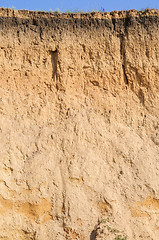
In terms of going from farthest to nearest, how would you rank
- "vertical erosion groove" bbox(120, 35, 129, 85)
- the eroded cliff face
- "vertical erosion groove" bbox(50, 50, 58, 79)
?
"vertical erosion groove" bbox(120, 35, 129, 85) → "vertical erosion groove" bbox(50, 50, 58, 79) → the eroded cliff face

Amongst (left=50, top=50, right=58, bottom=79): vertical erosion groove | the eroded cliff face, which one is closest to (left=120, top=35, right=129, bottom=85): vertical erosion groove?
the eroded cliff face

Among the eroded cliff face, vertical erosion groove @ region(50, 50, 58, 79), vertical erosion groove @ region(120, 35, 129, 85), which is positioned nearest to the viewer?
the eroded cliff face

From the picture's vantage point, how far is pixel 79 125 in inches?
310

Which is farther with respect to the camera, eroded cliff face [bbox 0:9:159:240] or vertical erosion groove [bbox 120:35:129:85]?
vertical erosion groove [bbox 120:35:129:85]

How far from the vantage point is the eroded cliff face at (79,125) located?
7.05m

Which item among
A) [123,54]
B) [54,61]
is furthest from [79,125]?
[123,54]

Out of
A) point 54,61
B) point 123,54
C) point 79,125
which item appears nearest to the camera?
point 79,125

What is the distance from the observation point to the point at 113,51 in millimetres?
8375

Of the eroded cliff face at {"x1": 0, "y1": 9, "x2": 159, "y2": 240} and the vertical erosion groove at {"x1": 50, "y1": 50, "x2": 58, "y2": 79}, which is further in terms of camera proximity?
the vertical erosion groove at {"x1": 50, "y1": 50, "x2": 58, "y2": 79}

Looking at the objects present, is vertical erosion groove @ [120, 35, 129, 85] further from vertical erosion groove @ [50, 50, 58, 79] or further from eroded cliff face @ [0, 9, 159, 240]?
vertical erosion groove @ [50, 50, 58, 79]

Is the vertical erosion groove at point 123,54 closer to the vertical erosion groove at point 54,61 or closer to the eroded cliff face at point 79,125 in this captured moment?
the eroded cliff face at point 79,125

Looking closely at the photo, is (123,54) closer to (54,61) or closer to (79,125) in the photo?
(54,61)

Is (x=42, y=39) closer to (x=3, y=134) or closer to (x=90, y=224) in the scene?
(x=3, y=134)

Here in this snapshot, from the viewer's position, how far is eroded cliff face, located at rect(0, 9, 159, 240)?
705cm
